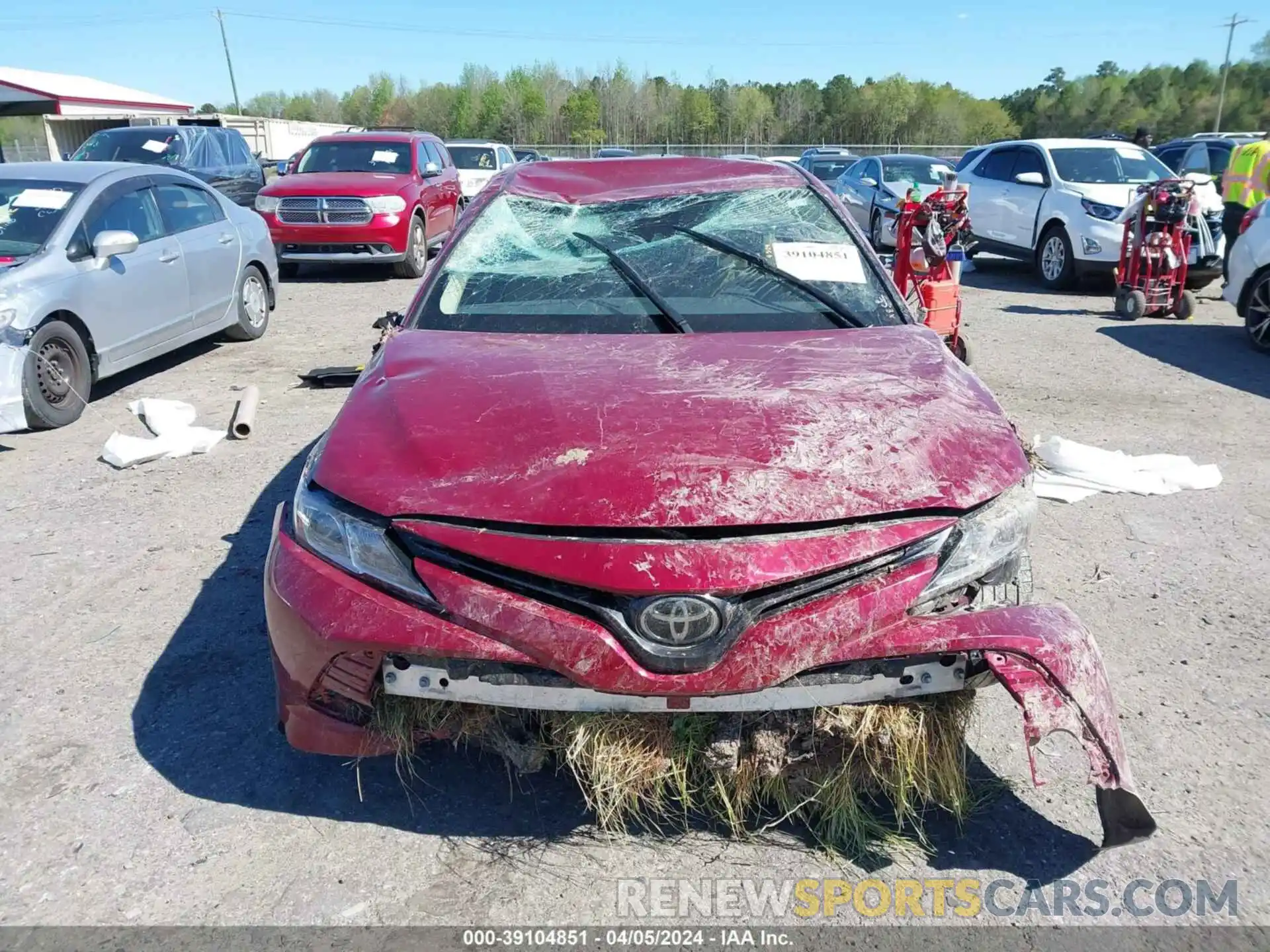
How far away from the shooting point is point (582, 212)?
3.96 metres

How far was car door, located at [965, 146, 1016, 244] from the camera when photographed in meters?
13.3

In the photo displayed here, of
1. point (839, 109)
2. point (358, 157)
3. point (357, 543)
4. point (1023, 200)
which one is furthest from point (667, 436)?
point (839, 109)

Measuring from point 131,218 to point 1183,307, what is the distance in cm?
1024

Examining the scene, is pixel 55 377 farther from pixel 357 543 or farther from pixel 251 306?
pixel 357 543

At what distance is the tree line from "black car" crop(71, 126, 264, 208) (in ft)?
172

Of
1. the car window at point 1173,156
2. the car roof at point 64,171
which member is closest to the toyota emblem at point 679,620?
the car roof at point 64,171

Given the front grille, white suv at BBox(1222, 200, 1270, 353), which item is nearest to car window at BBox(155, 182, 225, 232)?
the front grille

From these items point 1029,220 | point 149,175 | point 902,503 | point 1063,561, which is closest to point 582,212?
point 902,503

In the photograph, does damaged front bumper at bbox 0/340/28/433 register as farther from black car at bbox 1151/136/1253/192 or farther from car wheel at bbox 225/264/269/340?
black car at bbox 1151/136/1253/192

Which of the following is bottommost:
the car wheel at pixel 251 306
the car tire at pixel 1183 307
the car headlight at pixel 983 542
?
the car tire at pixel 1183 307

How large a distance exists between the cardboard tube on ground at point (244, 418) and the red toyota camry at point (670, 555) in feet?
12.5

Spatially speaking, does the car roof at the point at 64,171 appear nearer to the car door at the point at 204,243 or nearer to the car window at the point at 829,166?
the car door at the point at 204,243

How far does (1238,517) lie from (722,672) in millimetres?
4067

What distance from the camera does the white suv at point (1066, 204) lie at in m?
11.7
